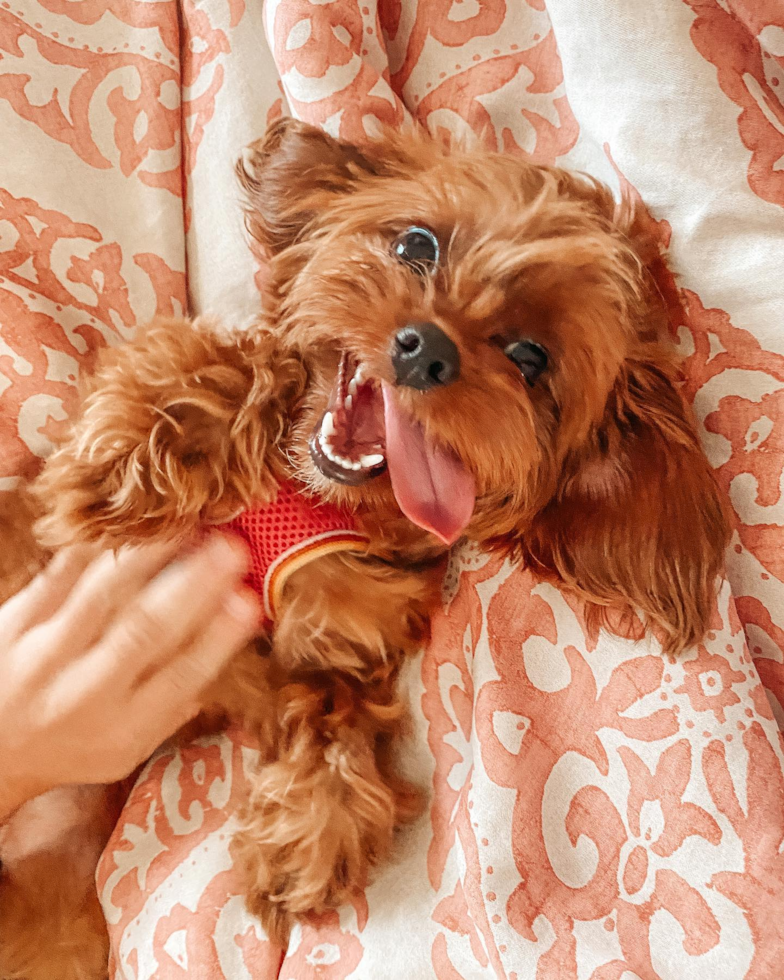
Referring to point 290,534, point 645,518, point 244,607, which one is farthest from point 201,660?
point 645,518

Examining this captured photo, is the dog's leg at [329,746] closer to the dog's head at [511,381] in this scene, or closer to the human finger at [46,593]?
the dog's head at [511,381]

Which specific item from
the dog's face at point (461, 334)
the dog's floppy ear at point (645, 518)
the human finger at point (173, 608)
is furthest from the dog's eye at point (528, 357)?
the human finger at point (173, 608)

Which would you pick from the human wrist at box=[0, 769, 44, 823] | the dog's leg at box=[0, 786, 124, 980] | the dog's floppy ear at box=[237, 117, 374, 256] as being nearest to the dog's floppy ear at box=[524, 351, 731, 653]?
the dog's floppy ear at box=[237, 117, 374, 256]

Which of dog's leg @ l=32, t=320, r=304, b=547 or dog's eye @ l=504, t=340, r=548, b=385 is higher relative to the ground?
dog's leg @ l=32, t=320, r=304, b=547

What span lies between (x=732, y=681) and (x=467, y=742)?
49 centimetres

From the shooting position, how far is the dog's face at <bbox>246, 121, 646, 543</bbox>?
1.03m

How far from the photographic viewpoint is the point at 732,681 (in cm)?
111

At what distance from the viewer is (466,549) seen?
135 cm

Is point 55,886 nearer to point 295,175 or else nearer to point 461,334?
point 461,334

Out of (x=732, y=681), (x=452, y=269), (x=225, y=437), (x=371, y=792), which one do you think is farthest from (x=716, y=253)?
(x=371, y=792)

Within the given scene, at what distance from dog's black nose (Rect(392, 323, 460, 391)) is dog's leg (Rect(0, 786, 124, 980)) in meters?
1.10

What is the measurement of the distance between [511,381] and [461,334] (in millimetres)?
101

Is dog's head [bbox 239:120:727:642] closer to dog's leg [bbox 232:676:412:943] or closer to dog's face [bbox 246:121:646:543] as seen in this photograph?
dog's face [bbox 246:121:646:543]

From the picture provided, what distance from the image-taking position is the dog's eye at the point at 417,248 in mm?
1164
